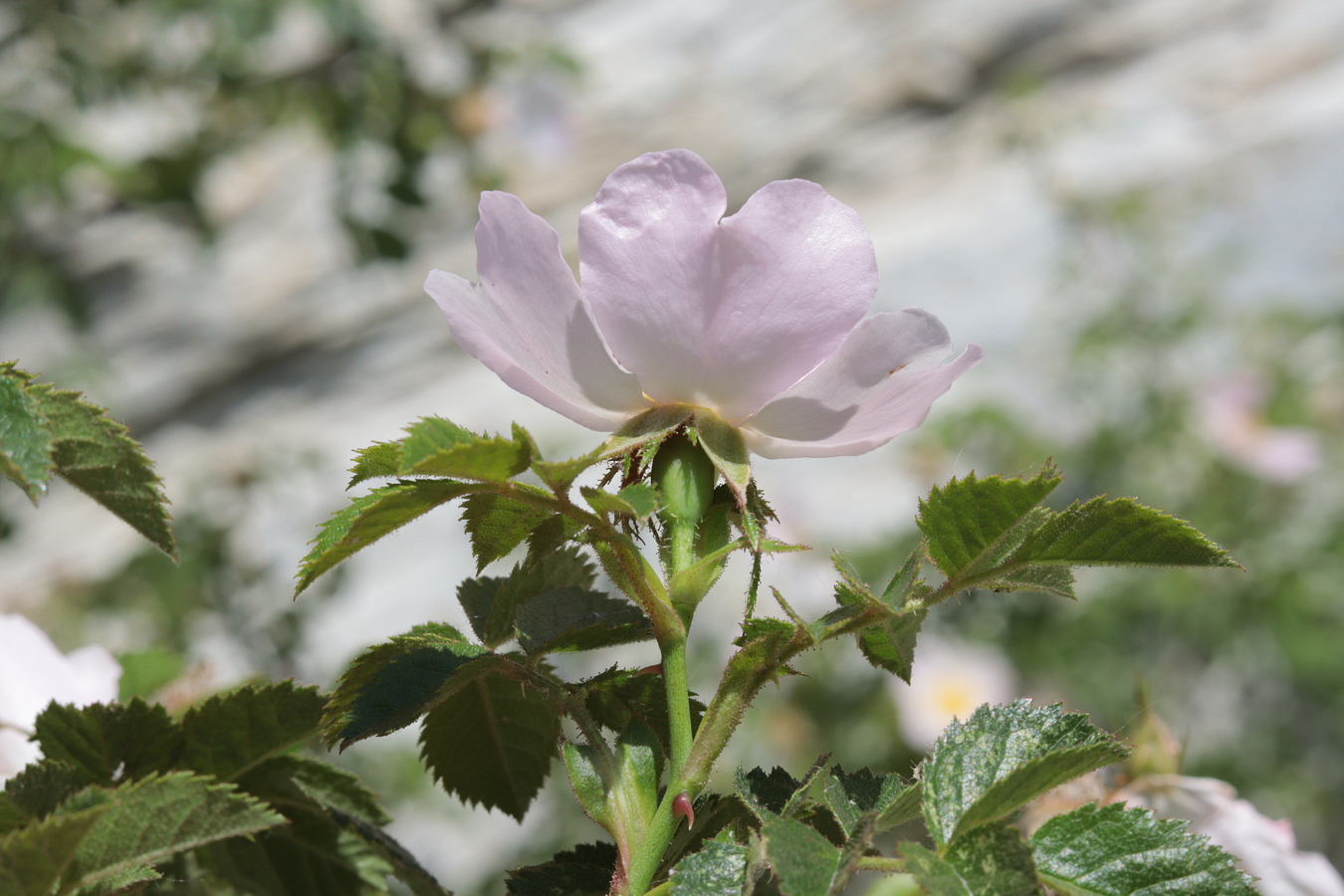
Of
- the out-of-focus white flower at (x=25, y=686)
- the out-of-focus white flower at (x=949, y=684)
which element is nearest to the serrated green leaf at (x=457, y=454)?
the out-of-focus white flower at (x=25, y=686)

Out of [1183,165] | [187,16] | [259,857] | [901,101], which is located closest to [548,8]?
[901,101]

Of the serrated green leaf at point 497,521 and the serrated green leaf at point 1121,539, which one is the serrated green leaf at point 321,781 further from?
the serrated green leaf at point 1121,539

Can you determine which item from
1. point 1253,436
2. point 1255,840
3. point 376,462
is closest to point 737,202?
point 1253,436

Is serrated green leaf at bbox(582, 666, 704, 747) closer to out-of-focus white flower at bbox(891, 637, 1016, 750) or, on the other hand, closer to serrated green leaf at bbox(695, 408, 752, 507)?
serrated green leaf at bbox(695, 408, 752, 507)

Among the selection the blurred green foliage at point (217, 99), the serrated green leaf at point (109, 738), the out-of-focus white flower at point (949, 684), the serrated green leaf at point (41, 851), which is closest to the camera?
the serrated green leaf at point (41, 851)

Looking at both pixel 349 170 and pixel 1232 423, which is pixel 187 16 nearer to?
pixel 349 170

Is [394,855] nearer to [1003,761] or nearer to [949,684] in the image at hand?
[1003,761]
